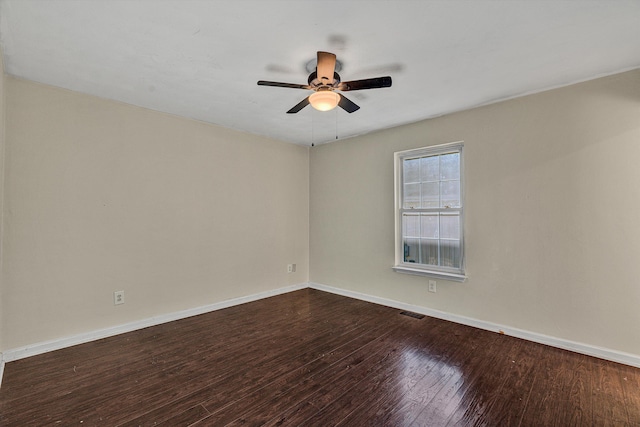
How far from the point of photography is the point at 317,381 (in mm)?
2199

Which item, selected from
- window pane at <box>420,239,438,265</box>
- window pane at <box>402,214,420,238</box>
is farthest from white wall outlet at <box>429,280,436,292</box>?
window pane at <box>402,214,420,238</box>

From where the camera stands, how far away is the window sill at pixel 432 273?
11.0ft

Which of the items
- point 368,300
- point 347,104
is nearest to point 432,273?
point 368,300

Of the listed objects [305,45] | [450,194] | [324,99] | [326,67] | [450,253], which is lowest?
[450,253]

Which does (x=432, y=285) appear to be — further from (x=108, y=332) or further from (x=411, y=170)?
(x=108, y=332)

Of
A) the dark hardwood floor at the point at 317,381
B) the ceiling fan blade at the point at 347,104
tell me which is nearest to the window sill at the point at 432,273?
the dark hardwood floor at the point at 317,381

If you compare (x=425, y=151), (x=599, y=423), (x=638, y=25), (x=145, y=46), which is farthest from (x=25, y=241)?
(x=638, y=25)

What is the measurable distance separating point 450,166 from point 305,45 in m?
2.28

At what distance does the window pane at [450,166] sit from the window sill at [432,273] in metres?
1.14

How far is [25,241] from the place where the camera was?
2.57 metres

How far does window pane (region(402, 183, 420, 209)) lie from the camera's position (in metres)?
3.83

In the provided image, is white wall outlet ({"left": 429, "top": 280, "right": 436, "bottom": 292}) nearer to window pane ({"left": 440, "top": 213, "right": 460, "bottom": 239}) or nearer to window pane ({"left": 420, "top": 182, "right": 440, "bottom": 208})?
window pane ({"left": 440, "top": 213, "right": 460, "bottom": 239})

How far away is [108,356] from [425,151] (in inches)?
154

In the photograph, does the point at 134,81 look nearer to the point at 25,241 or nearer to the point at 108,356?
the point at 25,241
